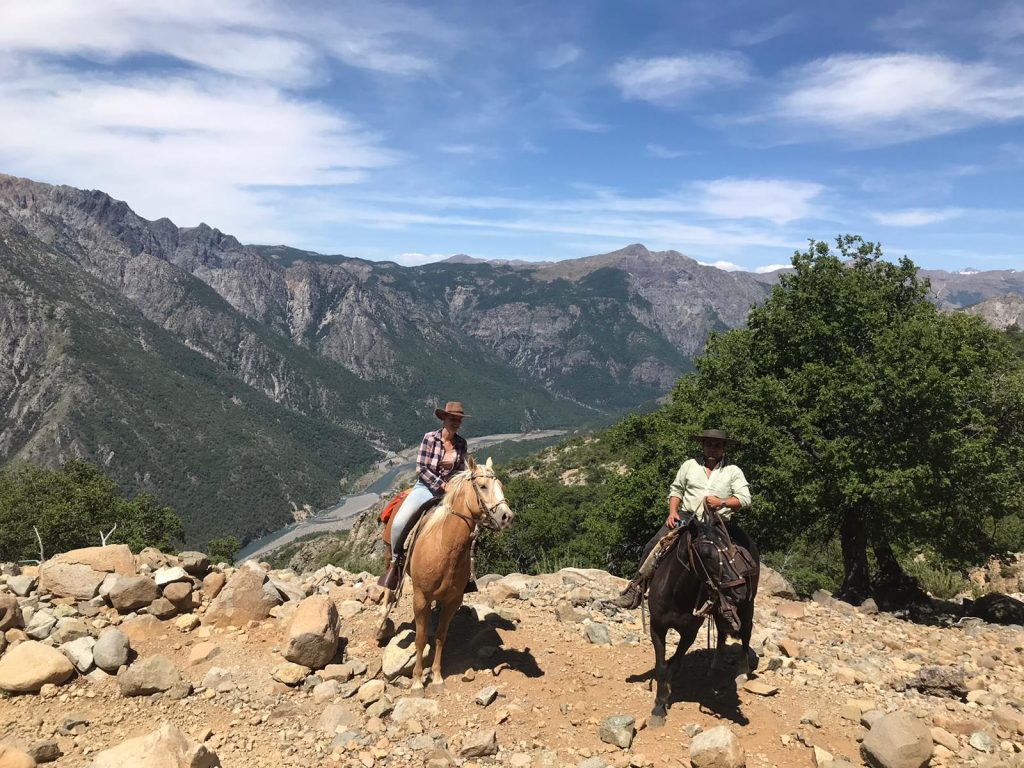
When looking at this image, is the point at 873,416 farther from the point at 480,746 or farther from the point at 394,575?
the point at 480,746

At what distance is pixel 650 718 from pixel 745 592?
2143 mm

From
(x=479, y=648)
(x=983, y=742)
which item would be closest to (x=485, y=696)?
(x=479, y=648)

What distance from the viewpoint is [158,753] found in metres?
5.95

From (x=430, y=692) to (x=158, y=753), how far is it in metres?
3.65

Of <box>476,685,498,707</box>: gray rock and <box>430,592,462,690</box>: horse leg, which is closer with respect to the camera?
<box>476,685,498,707</box>: gray rock

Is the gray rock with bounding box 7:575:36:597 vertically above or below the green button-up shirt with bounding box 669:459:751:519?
below

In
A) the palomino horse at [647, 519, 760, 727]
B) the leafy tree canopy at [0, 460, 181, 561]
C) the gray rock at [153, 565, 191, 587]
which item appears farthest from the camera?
the leafy tree canopy at [0, 460, 181, 561]

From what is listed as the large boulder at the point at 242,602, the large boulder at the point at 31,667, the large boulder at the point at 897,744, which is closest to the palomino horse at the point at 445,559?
the large boulder at the point at 242,602

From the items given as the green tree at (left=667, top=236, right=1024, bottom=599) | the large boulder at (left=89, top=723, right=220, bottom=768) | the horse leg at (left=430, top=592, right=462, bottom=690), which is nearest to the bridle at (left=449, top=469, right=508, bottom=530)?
the horse leg at (left=430, top=592, right=462, bottom=690)

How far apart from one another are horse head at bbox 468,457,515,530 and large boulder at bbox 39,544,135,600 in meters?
7.21

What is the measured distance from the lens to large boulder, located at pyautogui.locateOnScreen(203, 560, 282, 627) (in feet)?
33.8

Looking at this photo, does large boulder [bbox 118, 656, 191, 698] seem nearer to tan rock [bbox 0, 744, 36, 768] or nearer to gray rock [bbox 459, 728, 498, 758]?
tan rock [bbox 0, 744, 36, 768]

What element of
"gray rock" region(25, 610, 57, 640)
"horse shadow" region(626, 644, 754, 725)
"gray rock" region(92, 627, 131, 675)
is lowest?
"horse shadow" region(626, 644, 754, 725)

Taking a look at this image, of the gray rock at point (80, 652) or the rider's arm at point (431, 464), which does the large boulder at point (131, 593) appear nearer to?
the gray rock at point (80, 652)
